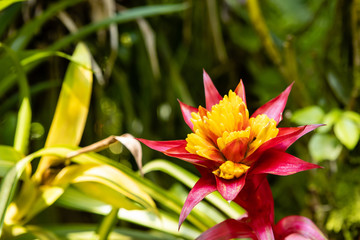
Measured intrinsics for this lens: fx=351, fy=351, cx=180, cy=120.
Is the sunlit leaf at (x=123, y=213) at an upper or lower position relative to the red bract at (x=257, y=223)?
upper

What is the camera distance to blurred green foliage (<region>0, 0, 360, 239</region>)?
76 cm

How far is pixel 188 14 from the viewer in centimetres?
115

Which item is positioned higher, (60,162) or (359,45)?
(359,45)

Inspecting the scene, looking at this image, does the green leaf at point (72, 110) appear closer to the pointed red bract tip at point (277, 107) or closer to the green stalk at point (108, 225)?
the green stalk at point (108, 225)

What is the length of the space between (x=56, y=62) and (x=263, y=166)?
90 cm

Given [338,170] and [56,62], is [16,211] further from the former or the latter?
[338,170]

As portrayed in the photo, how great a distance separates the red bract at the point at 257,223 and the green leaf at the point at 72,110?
33 cm

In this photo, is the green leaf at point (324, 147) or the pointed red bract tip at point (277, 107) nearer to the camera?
the pointed red bract tip at point (277, 107)

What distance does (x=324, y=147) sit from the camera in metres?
0.72

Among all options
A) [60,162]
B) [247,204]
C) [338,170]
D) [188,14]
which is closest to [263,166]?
[247,204]

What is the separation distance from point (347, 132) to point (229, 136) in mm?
409

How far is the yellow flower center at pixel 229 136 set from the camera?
34cm

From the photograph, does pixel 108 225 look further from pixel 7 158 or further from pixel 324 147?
pixel 324 147

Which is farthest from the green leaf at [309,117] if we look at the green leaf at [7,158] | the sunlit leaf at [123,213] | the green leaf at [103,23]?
the green leaf at [7,158]
